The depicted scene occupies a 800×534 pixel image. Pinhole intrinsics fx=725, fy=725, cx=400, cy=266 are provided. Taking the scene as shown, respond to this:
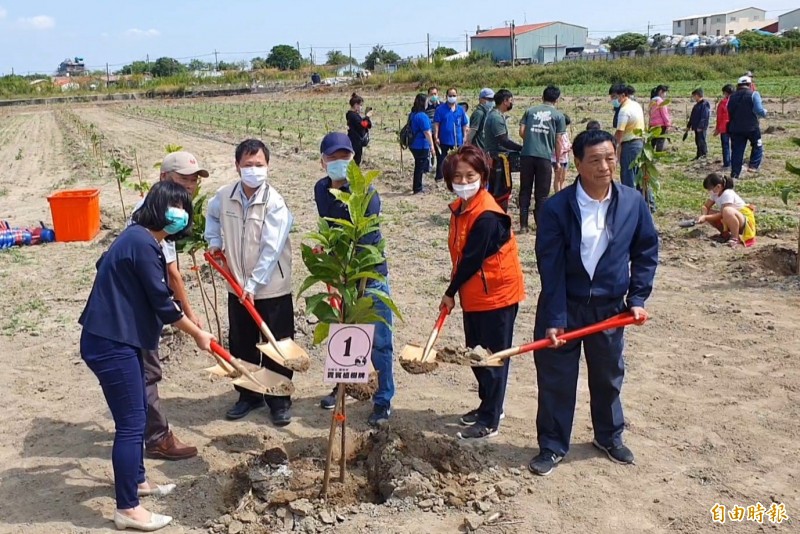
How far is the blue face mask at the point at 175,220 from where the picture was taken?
330cm

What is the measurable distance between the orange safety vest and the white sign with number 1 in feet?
2.63

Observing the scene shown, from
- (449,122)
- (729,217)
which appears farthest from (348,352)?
(449,122)

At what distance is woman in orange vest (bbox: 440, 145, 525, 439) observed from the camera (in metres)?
3.82

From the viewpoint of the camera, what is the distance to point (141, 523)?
11.2 feet

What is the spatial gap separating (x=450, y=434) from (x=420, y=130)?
7.98 meters

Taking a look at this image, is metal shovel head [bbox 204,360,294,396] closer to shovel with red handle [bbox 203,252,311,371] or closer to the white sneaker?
shovel with red handle [bbox 203,252,311,371]

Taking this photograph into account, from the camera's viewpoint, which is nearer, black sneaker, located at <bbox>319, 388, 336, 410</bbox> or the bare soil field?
the bare soil field

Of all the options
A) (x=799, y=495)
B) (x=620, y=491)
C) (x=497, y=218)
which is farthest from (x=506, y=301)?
(x=799, y=495)

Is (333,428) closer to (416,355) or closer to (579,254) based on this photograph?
(416,355)

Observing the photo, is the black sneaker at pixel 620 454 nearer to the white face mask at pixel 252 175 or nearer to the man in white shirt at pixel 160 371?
the man in white shirt at pixel 160 371

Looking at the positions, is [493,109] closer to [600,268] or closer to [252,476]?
[600,268]

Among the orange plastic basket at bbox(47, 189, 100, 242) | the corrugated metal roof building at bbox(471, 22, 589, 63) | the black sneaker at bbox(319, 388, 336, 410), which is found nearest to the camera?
the black sneaker at bbox(319, 388, 336, 410)

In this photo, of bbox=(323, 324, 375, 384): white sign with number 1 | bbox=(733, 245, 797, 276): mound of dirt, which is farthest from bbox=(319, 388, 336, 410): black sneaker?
bbox=(733, 245, 797, 276): mound of dirt

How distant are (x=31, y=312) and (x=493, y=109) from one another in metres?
5.42
